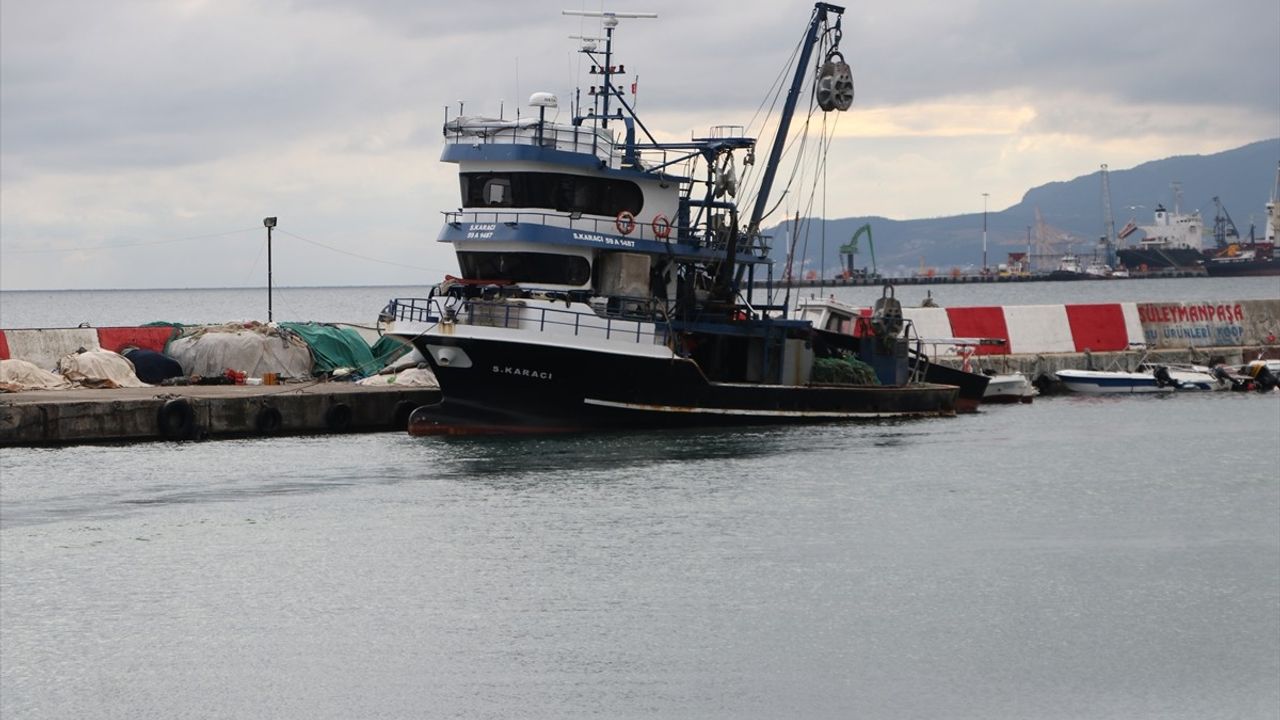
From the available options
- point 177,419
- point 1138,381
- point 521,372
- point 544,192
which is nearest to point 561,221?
point 544,192

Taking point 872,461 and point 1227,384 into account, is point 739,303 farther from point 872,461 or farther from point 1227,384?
point 1227,384

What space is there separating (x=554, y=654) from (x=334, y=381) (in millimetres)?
22546

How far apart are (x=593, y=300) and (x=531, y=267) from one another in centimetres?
157

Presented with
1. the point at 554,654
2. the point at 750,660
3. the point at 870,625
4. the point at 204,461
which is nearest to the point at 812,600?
the point at 870,625

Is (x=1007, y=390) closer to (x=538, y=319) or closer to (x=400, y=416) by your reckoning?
(x=538, y=319)

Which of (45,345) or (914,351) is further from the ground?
(914,351)

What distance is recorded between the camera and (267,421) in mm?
35906

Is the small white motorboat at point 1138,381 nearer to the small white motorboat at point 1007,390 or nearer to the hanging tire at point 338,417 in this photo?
the small white motorboat at point 1007,390

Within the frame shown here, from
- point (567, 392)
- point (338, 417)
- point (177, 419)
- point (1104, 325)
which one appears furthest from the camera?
point (1104, 325)

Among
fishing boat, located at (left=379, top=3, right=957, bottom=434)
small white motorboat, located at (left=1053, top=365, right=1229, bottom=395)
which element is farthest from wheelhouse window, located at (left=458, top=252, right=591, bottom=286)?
small white motorboat, located at (left=1053, top=365, right=1229, bottom=395)

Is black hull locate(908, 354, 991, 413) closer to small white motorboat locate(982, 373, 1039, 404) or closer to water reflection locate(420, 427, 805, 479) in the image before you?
small white motorboat locate(982, 373, 1039, 404)

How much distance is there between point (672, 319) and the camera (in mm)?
36812

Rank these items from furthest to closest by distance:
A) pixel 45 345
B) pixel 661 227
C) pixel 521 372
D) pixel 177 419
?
pixel 45 345
pixel 661 227
pixel 521 372
pixel 177 419

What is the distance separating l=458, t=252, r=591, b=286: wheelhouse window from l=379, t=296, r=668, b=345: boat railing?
0.84m
